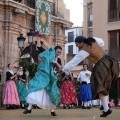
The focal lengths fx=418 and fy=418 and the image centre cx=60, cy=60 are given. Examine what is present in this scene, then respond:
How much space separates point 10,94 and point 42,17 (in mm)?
9532

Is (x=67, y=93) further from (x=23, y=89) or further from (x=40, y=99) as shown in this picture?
(x=40, y=99)

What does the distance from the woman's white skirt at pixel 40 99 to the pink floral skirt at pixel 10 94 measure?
5.73 m

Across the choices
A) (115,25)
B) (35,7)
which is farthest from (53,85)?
(115,25)

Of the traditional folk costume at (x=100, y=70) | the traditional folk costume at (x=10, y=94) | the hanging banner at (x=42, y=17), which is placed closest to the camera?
the traditional folk costume at (x=100, y=70)

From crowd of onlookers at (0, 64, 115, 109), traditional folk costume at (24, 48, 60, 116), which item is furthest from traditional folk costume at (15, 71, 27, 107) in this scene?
traditional folk costume at (24, 48, 60, 116)

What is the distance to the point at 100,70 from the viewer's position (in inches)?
312

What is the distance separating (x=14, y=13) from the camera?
850 inches

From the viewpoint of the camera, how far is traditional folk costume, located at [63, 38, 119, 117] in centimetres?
788

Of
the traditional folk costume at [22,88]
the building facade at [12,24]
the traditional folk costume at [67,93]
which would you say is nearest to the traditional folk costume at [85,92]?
the traditional folk costume at [67,93]

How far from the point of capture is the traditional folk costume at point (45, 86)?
858 centimetres

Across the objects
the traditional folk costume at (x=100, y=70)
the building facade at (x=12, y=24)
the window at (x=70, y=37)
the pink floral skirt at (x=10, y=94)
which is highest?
the window at (x=70, y=37)

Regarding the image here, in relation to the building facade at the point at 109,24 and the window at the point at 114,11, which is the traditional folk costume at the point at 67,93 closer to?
the building facade at the point at 109,24

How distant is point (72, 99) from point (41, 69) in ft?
19.3

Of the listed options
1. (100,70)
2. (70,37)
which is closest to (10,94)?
(100,70)
